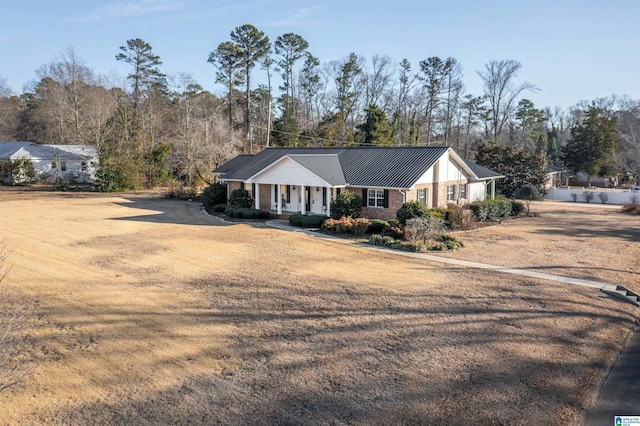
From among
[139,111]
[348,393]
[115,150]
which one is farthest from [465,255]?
[139,111]

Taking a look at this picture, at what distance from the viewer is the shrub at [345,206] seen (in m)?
28.5

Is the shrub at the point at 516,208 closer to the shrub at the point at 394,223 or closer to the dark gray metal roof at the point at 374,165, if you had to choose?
the dark gray metal roof at the point at 374,165

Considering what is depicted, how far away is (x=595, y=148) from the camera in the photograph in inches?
2420

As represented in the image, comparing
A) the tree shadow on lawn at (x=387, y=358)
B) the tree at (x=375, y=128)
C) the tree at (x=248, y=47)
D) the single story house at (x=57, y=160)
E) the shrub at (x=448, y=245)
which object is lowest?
the tree shadow on lawn at (x=387, y=358)

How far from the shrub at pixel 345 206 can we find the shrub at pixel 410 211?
3125 mm

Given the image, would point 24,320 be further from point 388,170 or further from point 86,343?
point 388,170

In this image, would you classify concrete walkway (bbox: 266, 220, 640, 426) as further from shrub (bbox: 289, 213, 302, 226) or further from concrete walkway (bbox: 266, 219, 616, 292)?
shrub (bbox: 289, 213, 302, 226)

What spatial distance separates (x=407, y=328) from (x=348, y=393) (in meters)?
3.69

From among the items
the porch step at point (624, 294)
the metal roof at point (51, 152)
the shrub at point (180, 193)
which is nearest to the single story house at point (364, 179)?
the shrub at point (180, 193)

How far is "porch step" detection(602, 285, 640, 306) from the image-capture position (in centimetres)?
1486

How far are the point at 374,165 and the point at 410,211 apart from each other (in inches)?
252

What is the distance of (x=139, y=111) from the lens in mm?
58031

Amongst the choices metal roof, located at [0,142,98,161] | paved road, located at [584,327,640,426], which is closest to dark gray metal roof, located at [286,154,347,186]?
paved road, located at [584,327,640,426]

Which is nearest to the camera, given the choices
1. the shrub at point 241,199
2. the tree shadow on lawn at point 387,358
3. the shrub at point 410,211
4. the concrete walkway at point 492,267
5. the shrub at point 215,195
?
the tree shadow on lawn at point 387,358
